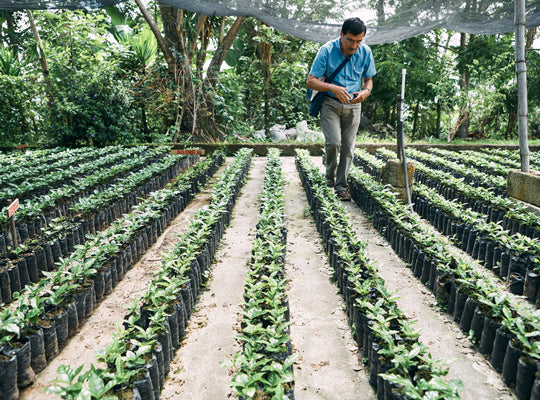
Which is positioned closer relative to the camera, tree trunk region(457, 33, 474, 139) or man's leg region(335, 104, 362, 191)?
man's leg region(335, 104, 362, 191)

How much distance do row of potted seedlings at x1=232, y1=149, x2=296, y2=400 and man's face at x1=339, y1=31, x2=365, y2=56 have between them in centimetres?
245

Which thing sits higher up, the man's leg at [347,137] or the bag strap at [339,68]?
the bag strap at [339,68]

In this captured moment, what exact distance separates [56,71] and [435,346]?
1152cm

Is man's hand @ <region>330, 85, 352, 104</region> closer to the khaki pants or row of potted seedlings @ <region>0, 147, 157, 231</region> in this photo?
the khaki pants

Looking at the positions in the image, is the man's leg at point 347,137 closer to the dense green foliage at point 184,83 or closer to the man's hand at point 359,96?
the man's hand at point 359,96

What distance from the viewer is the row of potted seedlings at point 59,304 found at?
1902mm

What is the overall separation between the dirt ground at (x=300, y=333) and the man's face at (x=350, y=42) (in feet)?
7.41

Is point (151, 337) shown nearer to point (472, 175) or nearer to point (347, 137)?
point (347, 137)

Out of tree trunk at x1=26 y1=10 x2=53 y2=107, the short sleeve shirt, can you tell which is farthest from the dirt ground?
tree trunk at x1=26 y1=10 x2=53 y2=107

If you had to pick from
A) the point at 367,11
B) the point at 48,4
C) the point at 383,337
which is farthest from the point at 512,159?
the point at 48,4

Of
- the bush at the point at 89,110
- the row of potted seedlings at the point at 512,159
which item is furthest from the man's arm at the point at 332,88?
the bush at the point at 89,110

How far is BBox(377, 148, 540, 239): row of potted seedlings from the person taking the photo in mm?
3734

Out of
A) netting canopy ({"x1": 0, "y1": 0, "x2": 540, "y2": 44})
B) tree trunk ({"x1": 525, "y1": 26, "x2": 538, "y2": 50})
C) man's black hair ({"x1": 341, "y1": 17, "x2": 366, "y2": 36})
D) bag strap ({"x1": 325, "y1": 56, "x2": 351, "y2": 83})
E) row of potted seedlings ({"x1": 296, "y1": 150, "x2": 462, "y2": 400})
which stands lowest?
row of potted seedlings ({"x1": 296, "y1": 150, "x2": 462, "y2": 400})

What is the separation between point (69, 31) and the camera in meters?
10.7
